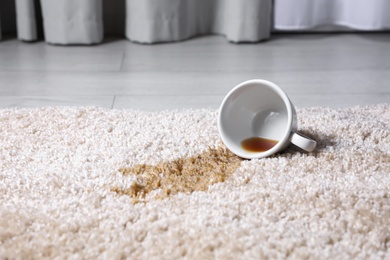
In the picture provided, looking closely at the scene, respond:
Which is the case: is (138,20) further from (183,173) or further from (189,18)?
(183,173)

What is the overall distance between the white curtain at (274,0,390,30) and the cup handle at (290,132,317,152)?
1040 mm

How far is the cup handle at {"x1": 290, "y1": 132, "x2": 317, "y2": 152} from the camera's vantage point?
927mm

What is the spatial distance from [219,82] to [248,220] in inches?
28.7

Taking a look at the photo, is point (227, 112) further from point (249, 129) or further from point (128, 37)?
point (128, 37)

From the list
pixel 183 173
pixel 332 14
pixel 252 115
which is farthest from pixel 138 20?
pixel 183 173

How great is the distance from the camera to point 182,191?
2.86 feet

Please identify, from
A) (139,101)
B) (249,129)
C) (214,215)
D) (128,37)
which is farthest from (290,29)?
(214,215)

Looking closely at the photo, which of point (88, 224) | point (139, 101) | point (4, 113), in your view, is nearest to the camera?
point (88, 224)

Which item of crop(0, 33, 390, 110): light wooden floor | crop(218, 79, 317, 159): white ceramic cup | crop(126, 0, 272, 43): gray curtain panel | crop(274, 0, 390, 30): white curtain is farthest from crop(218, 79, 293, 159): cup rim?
crop(274, 0, 390, 30): white curtain

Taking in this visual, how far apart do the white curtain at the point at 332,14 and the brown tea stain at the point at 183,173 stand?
1.00 m

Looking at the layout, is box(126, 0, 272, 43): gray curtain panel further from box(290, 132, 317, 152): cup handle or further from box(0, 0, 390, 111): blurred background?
box(290, 132, 317, 152): cup handle

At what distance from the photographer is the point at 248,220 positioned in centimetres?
78

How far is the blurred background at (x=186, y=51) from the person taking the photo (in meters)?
1.38

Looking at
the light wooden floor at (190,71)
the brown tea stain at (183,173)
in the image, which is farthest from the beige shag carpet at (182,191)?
the light wooden floor at (190,71)
